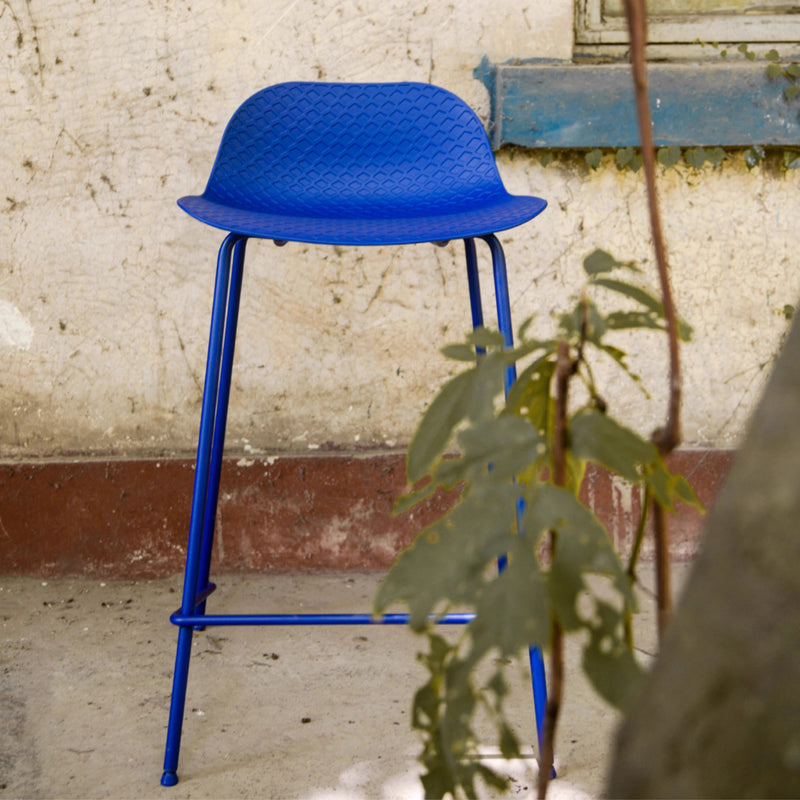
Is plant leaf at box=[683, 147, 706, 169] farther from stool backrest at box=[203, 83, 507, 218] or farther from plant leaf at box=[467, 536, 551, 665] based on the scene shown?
plant leaf at box=[467, 536, 551, 665]

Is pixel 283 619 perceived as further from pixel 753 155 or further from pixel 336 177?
pixel 753 155

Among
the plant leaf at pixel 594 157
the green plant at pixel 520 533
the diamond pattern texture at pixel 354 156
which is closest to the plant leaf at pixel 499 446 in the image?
the green plant at pixel 520 533

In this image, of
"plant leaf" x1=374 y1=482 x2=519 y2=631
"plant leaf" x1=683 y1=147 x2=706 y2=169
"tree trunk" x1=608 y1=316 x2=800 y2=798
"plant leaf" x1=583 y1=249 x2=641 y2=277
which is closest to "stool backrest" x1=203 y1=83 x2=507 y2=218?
"plant leaf" x1=683 y1=147 x2=706 y2=169

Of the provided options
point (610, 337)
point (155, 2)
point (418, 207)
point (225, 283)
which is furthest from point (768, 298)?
point (155, 2)

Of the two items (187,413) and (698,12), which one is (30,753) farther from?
(698,12)

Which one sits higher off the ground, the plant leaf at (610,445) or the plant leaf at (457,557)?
the plant leaf at (610,445)

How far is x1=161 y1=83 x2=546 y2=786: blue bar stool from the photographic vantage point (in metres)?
1.32

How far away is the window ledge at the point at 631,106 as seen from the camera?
1.88 metres

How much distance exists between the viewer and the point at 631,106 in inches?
74.5

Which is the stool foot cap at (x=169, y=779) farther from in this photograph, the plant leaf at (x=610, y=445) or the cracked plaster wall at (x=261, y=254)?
the plant leaf at (x=610, y=445)

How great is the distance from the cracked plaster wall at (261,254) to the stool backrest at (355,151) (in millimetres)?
393

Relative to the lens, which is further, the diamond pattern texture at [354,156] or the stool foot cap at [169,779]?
the diamond pattern texture at [354,156]

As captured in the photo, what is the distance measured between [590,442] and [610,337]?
1665mm

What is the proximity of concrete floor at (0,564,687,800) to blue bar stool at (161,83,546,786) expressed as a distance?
0.18 meters
